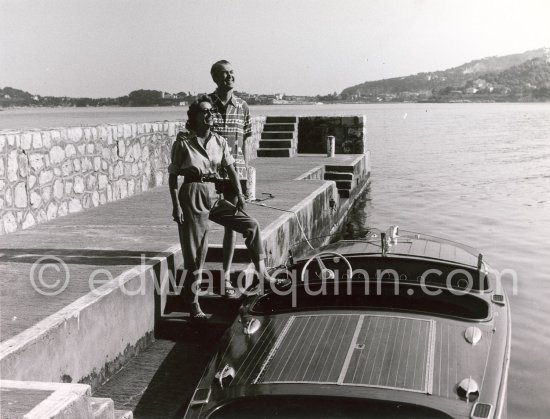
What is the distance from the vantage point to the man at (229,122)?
20.4ft

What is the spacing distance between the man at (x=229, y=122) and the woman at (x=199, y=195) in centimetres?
20

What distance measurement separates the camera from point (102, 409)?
3.71 meters

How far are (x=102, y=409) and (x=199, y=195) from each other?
230cm

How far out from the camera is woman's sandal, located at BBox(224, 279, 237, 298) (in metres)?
6.16

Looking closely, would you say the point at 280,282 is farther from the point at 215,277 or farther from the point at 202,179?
the point at 215,277

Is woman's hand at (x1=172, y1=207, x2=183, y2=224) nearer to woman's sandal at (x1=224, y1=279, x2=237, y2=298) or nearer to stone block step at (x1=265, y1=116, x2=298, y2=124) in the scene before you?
woman's sandal at (x1=224, y1=279, x2=237, y2=298)

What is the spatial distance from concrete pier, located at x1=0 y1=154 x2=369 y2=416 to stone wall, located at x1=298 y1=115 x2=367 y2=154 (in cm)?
1276

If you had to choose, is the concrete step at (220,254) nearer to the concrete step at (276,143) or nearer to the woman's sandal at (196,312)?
the woman's sandal at (196,312)

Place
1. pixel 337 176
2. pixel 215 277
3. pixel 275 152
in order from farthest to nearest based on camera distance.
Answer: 1. pixel 275 152
2. pixel 337 176
3. pixel 215 277

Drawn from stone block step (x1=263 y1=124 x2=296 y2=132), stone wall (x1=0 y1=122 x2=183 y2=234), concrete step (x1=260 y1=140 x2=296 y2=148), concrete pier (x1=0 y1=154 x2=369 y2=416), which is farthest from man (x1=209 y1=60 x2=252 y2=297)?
stone block step (x1=263 y1=124 x2=296 y2=132)

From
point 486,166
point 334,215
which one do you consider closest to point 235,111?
point 334,215

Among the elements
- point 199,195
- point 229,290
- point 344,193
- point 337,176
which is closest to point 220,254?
point 229,290

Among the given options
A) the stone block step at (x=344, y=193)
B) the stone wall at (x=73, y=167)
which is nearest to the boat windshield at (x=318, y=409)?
the stone wall at (x=73, y=167)

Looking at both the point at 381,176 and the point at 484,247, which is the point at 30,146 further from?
the point at 381,176
